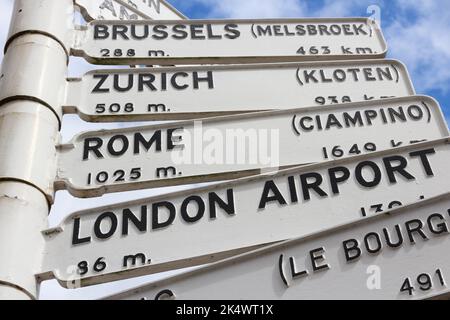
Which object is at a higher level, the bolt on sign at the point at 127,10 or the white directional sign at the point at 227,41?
the bolt on sign at the point at 127,10

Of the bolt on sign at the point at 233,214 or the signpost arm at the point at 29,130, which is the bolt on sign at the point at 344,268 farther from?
the signpost arm at the point at 29,130

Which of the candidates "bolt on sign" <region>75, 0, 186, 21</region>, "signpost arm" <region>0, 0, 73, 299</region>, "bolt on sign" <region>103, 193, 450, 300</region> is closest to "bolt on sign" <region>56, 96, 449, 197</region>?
"signpost arm" <region>0, 0, 73, 299</region>

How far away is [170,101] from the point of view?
289cm

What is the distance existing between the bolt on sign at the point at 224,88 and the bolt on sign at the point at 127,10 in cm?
49

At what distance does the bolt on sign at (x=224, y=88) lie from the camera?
2848 millimetres

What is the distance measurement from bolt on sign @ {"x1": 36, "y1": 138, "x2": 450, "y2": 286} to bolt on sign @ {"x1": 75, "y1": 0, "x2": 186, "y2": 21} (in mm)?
1286

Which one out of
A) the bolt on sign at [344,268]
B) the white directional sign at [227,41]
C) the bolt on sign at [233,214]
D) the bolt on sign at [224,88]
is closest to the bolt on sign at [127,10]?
the white directional sign at [227,41]

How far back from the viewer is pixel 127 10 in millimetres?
3500

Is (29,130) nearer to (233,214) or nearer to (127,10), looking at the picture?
(233,214)

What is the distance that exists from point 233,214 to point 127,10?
1586 mm

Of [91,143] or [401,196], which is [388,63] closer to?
[401,196]
